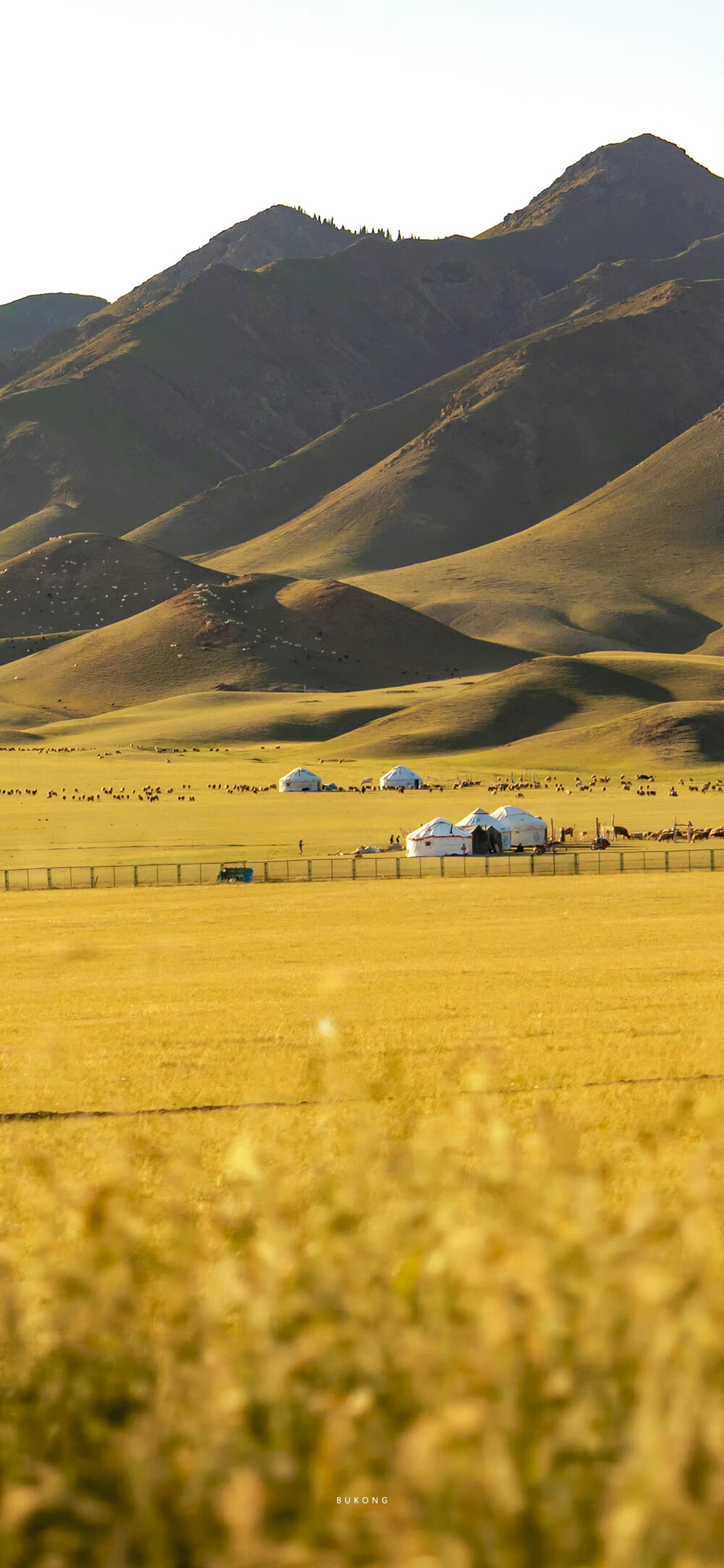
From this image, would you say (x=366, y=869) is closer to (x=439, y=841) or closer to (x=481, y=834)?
(x=439, y=841)

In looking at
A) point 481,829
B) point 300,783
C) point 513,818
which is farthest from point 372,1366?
point 300,783

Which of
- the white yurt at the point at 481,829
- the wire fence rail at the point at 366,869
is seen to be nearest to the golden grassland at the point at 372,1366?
the wire fence rail at the point at 366,869

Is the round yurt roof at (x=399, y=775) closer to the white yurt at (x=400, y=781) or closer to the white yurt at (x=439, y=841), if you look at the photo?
the white yurt at (x=400, y=781)

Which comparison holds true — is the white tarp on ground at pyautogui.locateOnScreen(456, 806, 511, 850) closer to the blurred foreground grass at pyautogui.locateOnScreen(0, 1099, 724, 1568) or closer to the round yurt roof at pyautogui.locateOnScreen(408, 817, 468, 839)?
the round yurt roof at pyautogui.locateOnScreen(408, 817, 468, 839)

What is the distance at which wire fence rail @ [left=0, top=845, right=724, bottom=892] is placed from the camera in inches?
2739

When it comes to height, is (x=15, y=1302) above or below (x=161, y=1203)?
above

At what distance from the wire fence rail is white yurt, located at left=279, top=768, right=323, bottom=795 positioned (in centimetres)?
4985

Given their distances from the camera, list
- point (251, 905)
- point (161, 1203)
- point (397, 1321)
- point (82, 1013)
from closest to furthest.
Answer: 1. point (397, 1321)
2. point (161, 1203)
3. point (82, 1013)
4. point (251, 905)

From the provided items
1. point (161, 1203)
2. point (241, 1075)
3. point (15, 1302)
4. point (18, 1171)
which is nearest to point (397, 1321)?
point (15, 1302)

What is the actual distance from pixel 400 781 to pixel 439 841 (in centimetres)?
5313

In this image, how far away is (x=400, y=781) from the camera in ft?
455

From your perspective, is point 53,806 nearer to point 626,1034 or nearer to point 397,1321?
point 626,1034

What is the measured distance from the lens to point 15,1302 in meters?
8.18

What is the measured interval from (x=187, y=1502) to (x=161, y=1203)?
7640mm
